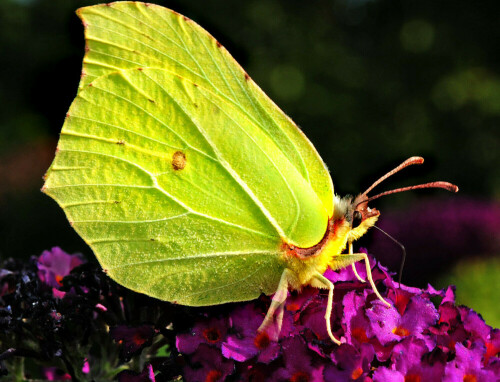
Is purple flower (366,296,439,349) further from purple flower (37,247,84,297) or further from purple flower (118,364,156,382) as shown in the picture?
purple flower (37,247,84,297)

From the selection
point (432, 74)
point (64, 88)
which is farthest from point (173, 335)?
point (64, 88)

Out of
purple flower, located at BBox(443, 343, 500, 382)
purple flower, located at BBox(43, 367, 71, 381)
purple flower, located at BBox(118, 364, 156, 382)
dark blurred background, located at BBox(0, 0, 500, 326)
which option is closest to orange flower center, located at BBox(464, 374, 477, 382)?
purple flower, located at BBox(443, 343, 500, 382)

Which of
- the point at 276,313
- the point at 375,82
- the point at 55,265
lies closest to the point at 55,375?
the point at 55,265

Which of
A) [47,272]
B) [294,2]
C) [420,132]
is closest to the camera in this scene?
[47,272]

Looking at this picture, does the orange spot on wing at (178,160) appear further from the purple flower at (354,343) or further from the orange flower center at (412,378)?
the orange flower center at (412,378)

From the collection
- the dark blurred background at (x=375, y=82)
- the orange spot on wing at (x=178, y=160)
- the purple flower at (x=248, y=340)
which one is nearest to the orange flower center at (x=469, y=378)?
the purple flower at (x=248, y=340)

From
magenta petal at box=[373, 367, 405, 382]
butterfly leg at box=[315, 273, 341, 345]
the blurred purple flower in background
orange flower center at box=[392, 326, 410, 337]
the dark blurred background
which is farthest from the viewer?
the dark blurred background

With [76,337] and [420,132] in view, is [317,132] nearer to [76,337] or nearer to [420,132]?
[420,132]
